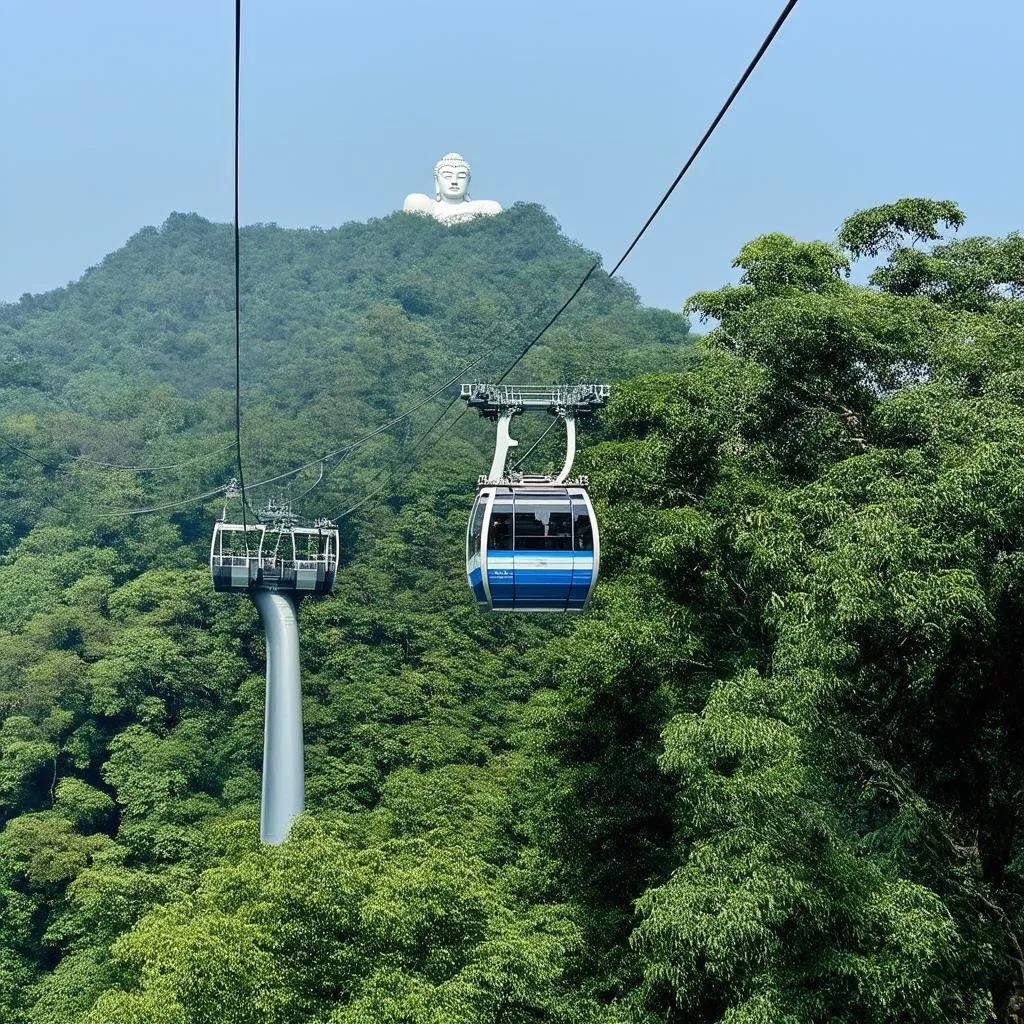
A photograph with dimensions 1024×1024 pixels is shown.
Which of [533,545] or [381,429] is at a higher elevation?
[381,429]

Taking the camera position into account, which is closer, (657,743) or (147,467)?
(657,743)

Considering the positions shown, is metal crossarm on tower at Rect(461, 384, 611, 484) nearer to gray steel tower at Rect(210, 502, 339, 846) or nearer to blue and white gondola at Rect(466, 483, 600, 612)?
blue and white gondola at Rect(466, 483, 600, 612)

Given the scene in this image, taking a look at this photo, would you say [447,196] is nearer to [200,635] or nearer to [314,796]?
[200,635]

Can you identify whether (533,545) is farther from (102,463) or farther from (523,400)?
(102,463)

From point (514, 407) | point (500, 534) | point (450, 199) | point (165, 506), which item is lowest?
→ point (165, 506)

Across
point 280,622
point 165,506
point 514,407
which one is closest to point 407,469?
point 165,506

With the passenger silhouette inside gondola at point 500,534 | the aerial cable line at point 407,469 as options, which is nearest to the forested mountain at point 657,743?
the passenger silhouette inside gondola at point 500,534

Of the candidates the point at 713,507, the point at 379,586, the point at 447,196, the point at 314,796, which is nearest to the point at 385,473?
the point at 379,586
